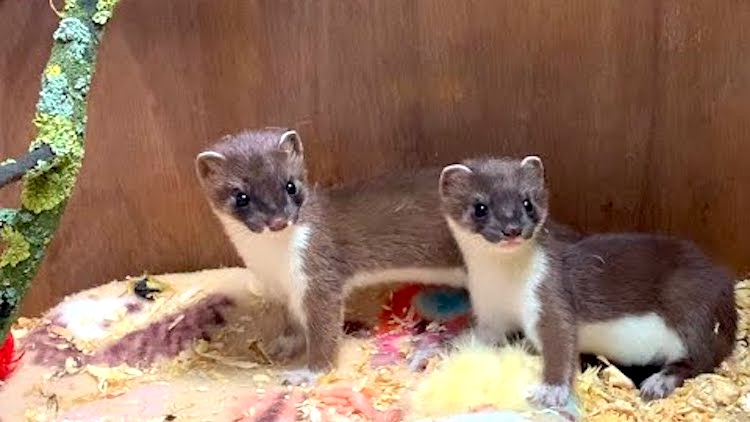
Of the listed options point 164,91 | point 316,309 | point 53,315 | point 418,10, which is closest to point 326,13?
point 418,10

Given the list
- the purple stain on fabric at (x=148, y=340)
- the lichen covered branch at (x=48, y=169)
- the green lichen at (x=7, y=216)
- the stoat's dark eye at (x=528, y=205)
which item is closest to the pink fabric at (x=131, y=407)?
the purple stain on fabric at (x=148, y=340)

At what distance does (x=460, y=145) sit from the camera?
216 cm

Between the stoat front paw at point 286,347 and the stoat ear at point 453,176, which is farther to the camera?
the stoat front paw at point 286,347

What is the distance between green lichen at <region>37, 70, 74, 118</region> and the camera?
1746 mm

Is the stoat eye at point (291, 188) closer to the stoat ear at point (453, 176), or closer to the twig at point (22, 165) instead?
the stoat ear at point (453, 176)

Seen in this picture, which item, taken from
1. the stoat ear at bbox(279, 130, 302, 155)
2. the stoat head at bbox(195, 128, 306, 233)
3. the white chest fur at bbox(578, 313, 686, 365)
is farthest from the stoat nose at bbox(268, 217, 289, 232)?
the white chest fur at bbox(578, 313, 686, 365)

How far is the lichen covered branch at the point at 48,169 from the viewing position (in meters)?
1.73

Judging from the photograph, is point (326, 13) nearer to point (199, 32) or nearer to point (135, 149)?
point (199, 32)

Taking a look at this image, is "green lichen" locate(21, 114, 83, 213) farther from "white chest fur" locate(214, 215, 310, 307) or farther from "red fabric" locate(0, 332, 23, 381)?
"red fabric" locate(0, 332, 23, 381)

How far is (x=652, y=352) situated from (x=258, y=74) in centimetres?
70

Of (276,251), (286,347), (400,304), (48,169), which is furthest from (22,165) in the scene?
(400,304)

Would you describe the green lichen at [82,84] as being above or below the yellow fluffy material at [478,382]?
above

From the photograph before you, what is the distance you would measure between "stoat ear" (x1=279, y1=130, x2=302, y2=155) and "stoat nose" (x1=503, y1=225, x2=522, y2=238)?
307 millimetres

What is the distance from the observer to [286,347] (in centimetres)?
208
